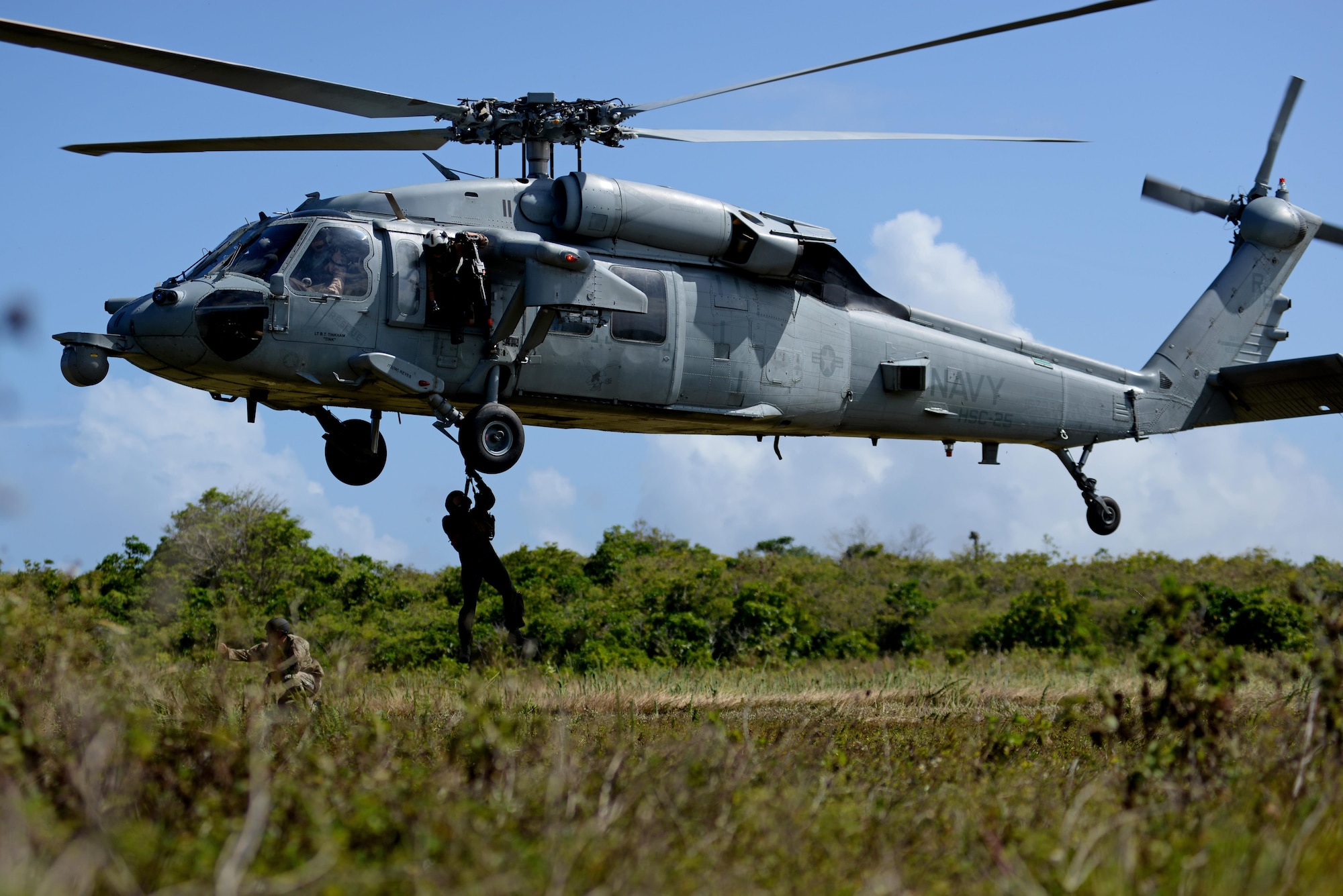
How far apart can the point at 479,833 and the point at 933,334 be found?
10.1 m

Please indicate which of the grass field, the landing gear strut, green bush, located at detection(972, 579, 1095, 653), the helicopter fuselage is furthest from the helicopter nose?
green bush, located at detection(972, 579, 1095, 653)

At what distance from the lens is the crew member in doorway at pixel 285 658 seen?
888 cm

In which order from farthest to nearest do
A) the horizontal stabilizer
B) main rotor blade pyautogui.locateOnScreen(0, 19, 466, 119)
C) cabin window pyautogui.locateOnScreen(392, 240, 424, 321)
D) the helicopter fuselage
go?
the horizontal stabilizer, cabin window pyautogui.locateOnScreen(392, 240, 424, 321), the helicopter fuselage, main rotor blade pyautogui.locateOnScreen(0, 19, 466, 119)

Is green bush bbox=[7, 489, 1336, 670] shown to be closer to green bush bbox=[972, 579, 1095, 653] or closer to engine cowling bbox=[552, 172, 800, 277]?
green bush bbox=[972, 579, 1095, 653]

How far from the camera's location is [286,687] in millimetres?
8570

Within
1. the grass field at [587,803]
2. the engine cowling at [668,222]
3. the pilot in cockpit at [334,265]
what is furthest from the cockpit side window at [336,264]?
the grass field at [587,803]

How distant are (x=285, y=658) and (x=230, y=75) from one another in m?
4.38

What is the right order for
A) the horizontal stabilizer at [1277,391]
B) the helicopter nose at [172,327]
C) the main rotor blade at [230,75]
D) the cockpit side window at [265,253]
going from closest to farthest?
the main rotor blade at [230,75]
the helicopter nose at [172,327]
the cockpit side window at [265,253]
the horizontal stabilizer at [1277,391]

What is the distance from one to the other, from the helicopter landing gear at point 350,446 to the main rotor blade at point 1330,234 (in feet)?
41.7

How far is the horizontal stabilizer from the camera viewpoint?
48.1 feet

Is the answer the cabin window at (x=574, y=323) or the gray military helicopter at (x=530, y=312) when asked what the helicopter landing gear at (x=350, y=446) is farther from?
the cabin window at (x=574, y=323)

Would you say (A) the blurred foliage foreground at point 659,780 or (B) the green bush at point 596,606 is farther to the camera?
(B) the green bush at point 596,606

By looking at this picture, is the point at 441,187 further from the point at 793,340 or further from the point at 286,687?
the point at 286,687

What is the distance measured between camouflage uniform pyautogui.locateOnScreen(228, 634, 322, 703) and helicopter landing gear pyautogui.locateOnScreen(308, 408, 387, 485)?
2.61 metres
